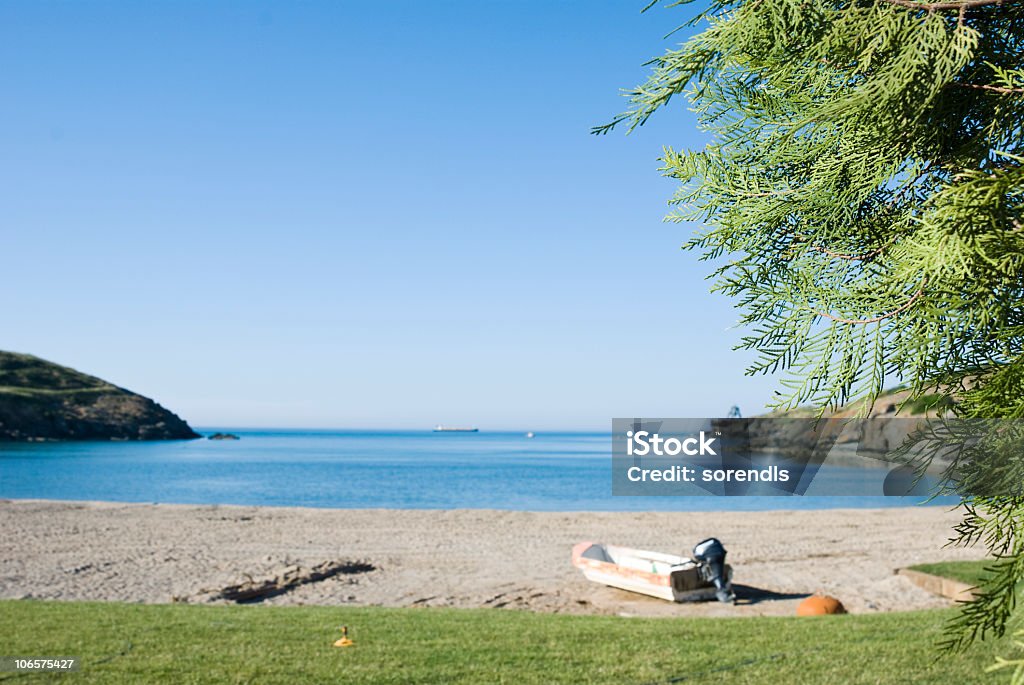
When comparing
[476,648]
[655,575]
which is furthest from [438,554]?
[476,648]

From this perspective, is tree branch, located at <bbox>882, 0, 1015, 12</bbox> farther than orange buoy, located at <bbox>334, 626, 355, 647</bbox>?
No

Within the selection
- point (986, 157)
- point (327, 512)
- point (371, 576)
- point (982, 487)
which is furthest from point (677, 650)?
point (327, 512)

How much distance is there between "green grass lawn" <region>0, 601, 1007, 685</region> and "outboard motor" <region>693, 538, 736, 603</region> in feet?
10.6

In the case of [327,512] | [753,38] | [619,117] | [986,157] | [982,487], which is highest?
[753,38]

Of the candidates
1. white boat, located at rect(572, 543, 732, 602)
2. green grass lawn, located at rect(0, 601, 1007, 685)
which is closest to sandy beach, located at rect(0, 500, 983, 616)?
white boat, located at rect(572, 543, 732, 602)

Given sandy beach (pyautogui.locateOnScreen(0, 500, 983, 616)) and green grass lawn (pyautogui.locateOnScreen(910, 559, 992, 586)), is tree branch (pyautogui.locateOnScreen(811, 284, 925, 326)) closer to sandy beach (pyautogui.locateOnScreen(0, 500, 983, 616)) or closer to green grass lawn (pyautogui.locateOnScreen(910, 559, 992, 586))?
sandy beach (pyautogui.locateOnScreen(0, 500, 983, 616))

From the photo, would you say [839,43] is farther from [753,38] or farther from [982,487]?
[982,487]

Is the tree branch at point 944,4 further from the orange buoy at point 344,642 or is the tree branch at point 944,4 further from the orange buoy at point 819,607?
the orange buoy at point 819,607

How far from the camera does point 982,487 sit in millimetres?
A: 2828

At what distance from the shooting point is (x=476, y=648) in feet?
26.1

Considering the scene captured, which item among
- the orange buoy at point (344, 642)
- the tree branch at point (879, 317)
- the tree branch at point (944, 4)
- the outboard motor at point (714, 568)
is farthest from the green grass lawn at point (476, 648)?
the tree branch at point (944, 4)

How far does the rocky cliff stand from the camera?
120 metres

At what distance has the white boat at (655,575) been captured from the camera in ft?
43.4

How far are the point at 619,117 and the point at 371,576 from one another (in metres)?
15.1
